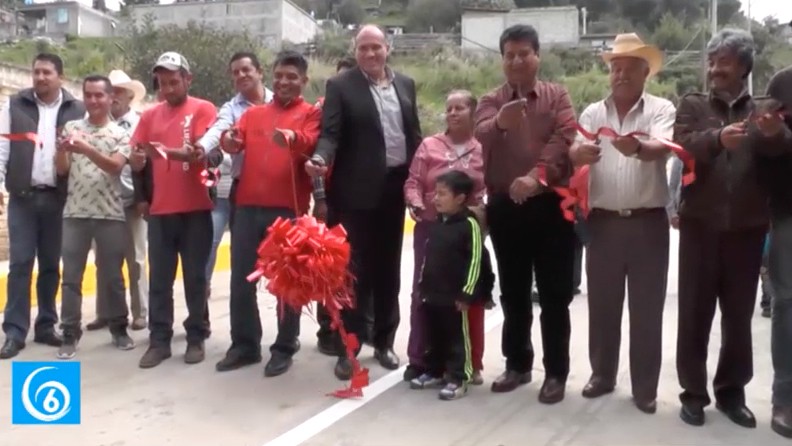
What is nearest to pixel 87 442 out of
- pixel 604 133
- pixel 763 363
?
pixel 604 133

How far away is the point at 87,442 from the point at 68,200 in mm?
2284

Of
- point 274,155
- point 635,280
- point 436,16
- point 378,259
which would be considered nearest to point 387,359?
point 378,259

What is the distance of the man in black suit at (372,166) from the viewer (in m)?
5.64

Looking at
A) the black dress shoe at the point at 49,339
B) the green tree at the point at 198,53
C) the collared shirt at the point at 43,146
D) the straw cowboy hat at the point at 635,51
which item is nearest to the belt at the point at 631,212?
the straw cowboy hat at the point at 635,51

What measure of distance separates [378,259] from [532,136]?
1434mm

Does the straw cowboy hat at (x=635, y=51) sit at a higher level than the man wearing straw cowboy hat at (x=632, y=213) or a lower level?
higher

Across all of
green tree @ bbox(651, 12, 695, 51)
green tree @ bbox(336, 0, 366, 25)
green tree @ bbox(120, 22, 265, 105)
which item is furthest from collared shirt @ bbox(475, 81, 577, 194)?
green tree @ bbox(336, 0, 366, 25)

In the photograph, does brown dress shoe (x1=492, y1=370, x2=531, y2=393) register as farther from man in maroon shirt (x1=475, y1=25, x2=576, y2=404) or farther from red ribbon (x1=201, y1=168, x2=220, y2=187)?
red ribbon (x1=201, y1=168, x2=220, y2=187)

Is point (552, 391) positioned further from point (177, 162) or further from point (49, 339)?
point (49, 339)

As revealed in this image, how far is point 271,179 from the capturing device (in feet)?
18.6

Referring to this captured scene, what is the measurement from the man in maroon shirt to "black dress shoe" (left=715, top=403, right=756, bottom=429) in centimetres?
94

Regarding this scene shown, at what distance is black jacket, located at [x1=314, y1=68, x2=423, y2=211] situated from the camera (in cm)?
564

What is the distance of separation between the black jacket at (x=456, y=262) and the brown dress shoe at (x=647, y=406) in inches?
43.8

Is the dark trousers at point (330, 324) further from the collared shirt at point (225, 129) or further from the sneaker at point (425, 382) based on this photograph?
the collared shirt at point (225, 129)
